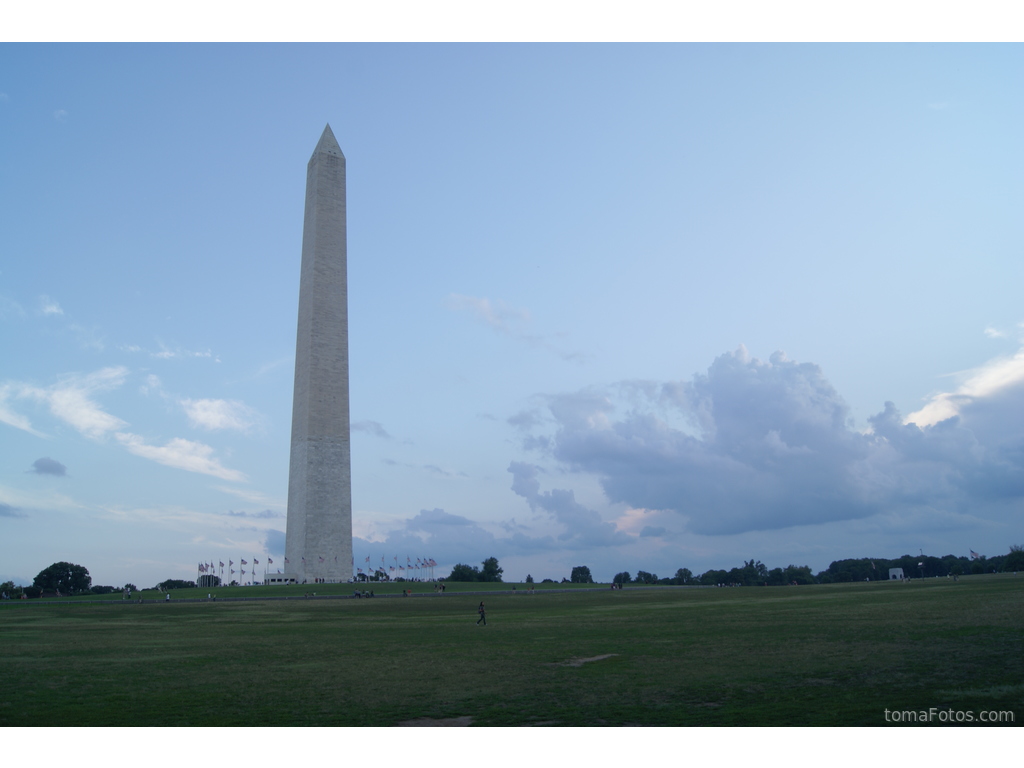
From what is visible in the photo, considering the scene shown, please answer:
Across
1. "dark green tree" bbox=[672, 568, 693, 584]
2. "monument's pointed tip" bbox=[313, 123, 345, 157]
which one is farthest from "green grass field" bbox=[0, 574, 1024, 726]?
"dark green tree" bbox=[672, 568, 693, 584]

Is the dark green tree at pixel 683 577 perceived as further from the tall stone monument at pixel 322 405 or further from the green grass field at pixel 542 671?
the green grass field at pixel 542 671

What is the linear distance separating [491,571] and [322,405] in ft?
93.6

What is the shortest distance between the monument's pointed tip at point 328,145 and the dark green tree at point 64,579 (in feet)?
156

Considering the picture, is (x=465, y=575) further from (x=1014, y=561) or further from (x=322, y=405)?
(x=1014, y=561)

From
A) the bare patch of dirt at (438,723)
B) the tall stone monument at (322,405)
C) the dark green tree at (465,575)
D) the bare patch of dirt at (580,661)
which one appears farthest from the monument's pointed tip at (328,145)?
the bare patch of dirt at (438,723)

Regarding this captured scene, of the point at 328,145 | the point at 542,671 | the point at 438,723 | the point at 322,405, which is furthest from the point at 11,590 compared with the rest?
the point at 438,723

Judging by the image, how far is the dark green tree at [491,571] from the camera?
8206cm

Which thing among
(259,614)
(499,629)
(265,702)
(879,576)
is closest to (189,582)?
(259,614)

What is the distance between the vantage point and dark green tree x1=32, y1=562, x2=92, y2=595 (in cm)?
7156

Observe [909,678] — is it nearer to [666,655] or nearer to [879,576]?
[666,655]

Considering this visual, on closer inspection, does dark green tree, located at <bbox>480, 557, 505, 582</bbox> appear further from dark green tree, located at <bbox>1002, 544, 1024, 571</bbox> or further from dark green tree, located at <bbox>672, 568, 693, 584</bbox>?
dark green tree, located at <bbox>1002, 544, 1024, 571</bbox>

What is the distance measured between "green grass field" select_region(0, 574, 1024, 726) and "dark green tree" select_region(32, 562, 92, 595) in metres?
52.2

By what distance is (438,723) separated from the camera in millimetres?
10500

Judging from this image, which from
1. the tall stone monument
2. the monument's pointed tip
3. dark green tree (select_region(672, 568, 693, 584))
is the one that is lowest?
dark green tree (select_region(672, 568, 693, 584))
